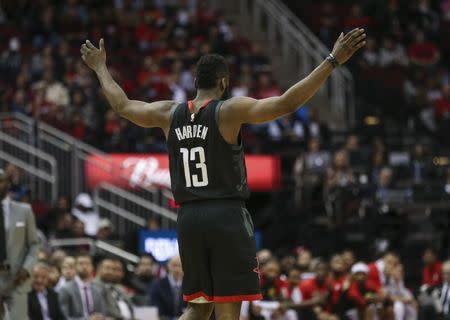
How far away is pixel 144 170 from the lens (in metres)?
21.6

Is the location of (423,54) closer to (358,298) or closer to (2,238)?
(358,298)

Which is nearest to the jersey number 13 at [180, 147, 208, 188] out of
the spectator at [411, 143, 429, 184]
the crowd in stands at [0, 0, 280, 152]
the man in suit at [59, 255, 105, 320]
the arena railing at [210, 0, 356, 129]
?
the man in suit at [59, 255, 105, 320]

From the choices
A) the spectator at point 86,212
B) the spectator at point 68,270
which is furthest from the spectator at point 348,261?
the spectator at point 68,270

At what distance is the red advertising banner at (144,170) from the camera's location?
2089cm

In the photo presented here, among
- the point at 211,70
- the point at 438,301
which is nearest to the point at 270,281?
the point at 438,301

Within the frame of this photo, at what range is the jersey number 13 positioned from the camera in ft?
26.0

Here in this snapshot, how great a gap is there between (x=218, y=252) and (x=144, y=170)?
13.8m

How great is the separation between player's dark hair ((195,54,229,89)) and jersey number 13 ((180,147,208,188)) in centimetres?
47

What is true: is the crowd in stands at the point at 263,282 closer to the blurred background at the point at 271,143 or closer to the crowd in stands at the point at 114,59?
the blurred background at the point at 271,143

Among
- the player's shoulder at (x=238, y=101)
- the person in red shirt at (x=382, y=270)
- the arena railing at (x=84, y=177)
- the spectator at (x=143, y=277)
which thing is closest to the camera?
the player's shoulder at (x=238, y=101)

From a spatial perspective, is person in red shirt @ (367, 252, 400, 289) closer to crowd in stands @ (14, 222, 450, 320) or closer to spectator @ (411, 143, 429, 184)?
crowd in stands @ (14, 222, 450, 320)

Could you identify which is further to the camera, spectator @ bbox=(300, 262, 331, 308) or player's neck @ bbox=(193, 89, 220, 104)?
spectator @ bbox=(300, 262, 331, 308)

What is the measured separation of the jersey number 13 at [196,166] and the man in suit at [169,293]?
24.3 ft

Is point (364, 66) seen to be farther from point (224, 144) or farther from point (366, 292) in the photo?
point (224, 144)
